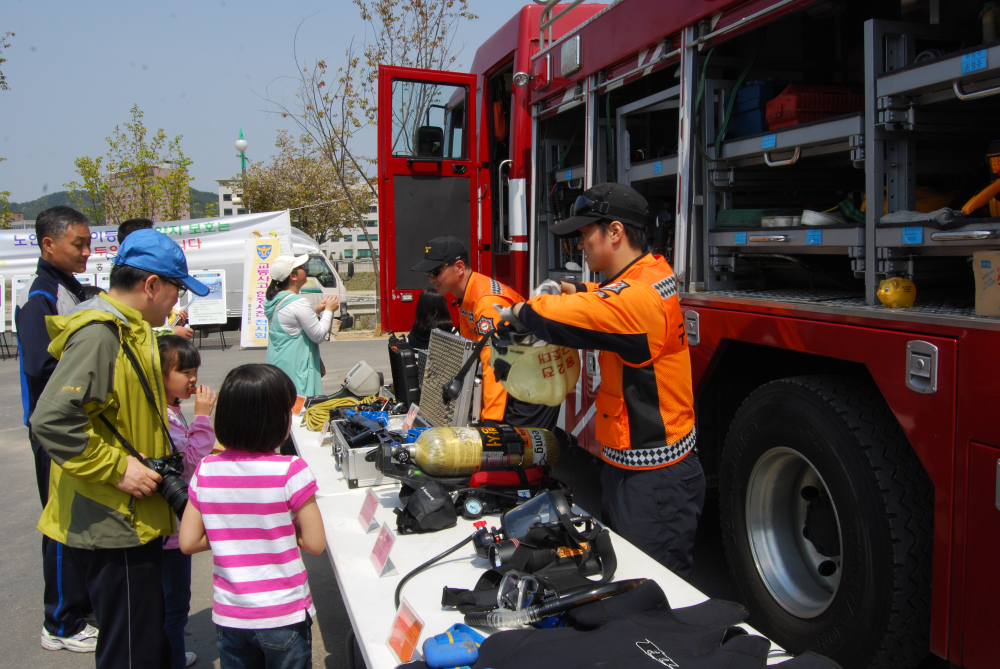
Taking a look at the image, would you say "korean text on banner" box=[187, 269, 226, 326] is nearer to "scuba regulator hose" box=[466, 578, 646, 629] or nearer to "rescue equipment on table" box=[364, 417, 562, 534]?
"rescue equipment on table" box=[364, 417, 562, 534]

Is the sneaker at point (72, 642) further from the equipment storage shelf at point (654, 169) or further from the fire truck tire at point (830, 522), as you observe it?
the equipment storage shelf at point (654, 169)

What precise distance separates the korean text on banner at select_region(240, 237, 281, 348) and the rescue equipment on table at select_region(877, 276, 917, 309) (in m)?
11.0

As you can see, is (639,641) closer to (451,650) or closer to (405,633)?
(451,650)

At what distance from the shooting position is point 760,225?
2.96 m

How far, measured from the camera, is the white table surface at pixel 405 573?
Answer: 1.75 m

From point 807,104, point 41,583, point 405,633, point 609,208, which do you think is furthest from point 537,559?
point 41,583

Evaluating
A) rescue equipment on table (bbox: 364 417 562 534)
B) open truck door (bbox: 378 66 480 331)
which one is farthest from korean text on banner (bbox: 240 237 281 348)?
rescue equipment on table (bbox: 364 417 562 534)

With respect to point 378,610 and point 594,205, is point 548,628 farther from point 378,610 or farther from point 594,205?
point 594,205

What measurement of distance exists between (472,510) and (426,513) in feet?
0.62

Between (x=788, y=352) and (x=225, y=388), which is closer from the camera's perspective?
(x=225, y=388)

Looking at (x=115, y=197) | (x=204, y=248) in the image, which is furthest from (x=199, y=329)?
(x=115, y=197)

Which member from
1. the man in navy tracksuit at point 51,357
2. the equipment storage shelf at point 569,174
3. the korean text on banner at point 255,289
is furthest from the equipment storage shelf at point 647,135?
the korean text on banner at point 255,289

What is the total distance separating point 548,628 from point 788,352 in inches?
74.0

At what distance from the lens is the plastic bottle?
2.57 meters
